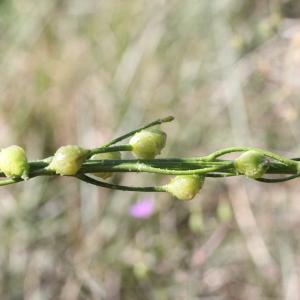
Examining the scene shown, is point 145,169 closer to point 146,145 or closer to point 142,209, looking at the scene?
point 146,145

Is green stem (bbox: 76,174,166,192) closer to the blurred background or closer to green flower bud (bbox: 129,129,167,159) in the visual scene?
green flower bud (bbox: 129,129,167,159)

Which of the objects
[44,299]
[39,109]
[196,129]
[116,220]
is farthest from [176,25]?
[44,299]

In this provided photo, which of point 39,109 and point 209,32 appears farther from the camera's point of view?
point 39,109

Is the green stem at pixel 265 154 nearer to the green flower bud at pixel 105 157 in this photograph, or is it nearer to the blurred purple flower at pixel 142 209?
the green flower bud at pixel 105 157

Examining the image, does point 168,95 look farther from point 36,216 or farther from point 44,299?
point 44,299

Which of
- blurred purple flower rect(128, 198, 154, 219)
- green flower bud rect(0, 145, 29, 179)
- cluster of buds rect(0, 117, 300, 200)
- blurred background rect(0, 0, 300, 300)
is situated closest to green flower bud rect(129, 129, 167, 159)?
cluster of buds rect(0, 117, 300, 200)

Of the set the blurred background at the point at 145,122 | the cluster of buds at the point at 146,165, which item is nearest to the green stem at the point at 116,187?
the cluster of buds at the point at 146,165

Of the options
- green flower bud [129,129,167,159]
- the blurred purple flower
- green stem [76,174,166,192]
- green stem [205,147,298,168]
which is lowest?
green stem [76,174,166,192]
